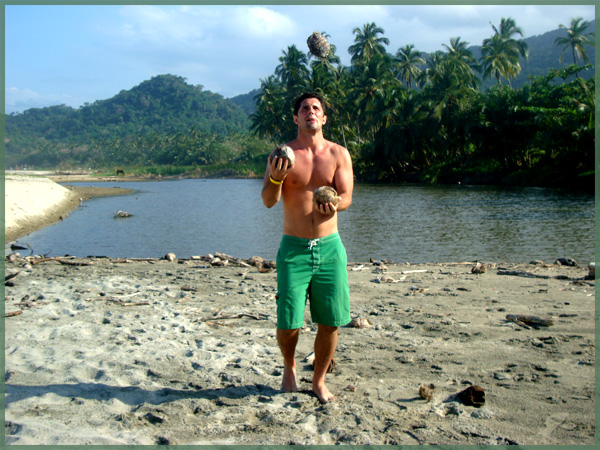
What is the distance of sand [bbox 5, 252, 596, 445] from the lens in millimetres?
3229

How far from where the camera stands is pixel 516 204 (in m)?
25.0

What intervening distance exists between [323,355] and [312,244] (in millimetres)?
753

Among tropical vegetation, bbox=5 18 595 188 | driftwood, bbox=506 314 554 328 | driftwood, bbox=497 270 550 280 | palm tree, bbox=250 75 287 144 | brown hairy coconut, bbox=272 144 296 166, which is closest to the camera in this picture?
brown hairy coconut, bbox=272 144 296 166

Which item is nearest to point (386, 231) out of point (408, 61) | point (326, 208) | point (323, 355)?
point (323, 355)

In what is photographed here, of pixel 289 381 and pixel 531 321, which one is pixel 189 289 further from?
pixel 531 321

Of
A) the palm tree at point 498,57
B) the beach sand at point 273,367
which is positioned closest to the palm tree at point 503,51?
the palm tree at point 498,57

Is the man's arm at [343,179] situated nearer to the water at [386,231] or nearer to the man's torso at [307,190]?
the man's torso at [307,190]

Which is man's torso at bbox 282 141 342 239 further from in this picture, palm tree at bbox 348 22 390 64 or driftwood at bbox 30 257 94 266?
palm tree at bbox 348 22 390 64

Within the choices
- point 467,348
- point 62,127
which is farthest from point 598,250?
point 62,127

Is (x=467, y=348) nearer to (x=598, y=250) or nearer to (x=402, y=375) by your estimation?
(x=402, y=375)

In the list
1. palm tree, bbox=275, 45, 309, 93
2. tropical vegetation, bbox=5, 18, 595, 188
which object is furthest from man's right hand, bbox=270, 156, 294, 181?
palm tree, bbox=275, 45, 309, 93

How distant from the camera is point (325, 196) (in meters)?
3.46

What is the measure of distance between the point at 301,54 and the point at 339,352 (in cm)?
6226

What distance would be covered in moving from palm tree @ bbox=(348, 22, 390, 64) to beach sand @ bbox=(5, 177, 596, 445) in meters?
62.6
